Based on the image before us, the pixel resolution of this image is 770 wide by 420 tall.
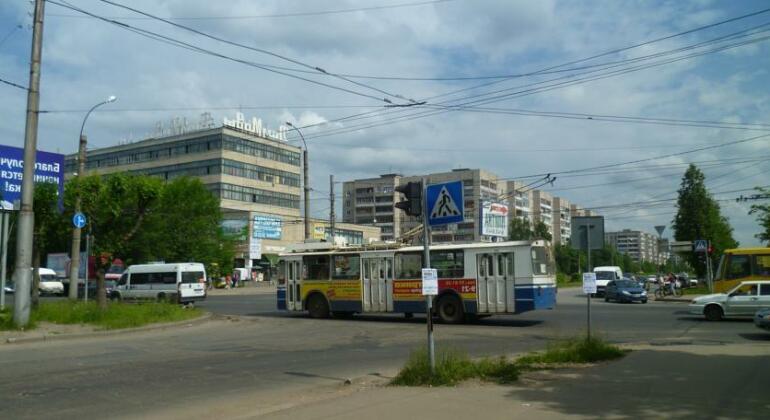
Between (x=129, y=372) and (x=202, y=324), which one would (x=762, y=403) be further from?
(x=202, y=324)

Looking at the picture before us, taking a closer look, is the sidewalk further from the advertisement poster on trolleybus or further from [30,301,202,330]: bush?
the advertisement poster on trolleybus

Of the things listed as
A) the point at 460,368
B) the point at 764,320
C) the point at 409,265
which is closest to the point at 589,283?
the point at 460,368

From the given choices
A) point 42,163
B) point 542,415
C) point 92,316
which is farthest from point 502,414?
point 42,163

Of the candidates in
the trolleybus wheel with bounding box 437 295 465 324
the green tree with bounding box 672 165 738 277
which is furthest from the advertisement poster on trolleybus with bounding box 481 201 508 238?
the trolleybus wheel with bounding box 437 295 465 324

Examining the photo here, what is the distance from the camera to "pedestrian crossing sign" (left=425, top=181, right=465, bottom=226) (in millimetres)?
9375

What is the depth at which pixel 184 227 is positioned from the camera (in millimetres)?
58188

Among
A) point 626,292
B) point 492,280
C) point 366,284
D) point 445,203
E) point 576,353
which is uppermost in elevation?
point 445,203

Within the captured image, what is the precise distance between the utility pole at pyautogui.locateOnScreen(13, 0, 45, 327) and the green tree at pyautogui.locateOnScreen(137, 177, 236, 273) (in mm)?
37419

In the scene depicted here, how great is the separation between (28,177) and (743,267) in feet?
88.1

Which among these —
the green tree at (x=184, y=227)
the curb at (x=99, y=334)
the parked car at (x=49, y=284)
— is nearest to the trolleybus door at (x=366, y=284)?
the curb at (x=99, y=334)

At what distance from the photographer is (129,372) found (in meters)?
11.4

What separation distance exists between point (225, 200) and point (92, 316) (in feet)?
204

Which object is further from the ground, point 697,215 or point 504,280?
point 697,215

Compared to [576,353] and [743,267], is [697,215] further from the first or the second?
[576,353]
